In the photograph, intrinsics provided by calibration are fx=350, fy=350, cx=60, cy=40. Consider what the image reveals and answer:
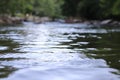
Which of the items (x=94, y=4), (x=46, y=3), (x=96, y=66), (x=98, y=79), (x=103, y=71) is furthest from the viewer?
(x=46, y=3)

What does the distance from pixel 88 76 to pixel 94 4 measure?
2758 inches

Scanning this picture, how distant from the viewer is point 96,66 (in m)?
8.45

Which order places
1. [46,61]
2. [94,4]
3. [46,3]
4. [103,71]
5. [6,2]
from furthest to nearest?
[46,3], [94,4], [6,2], [46,61], [103,71]

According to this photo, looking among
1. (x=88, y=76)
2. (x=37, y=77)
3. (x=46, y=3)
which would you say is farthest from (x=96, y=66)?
(x=46, y=3)

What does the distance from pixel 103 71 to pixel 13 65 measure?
2.28 meters

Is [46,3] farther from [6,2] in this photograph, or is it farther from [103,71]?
[103,71]

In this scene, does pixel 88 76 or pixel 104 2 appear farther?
pixel 104 2

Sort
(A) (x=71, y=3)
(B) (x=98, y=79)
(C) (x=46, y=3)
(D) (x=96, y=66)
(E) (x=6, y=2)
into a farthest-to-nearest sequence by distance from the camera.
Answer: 1. (C) (x=46, y=3)
2. (A) (x=71, y=3)
3. (E) (x=6, y=2)
4. (D) (x=96, y=66)
5. (B) (x=98, y=79)

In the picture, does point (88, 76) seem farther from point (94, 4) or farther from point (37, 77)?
point (94, 4)

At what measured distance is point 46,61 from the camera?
9.30 m

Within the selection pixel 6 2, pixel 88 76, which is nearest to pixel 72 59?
pixel 88 76

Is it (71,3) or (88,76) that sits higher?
(71,3)

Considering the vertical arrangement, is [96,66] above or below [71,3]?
below

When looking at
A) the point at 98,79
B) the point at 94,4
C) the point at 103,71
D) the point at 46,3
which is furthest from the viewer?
the point at 46,3
